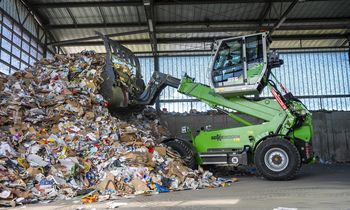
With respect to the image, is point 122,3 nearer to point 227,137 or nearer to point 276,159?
point 227,137

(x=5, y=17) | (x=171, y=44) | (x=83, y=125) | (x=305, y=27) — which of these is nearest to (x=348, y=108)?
(x=305, y=27)

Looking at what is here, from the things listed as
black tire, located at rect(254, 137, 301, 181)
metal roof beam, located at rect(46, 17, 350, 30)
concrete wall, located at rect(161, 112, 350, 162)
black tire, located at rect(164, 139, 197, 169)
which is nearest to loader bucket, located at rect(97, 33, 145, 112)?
black tire, located at rect(164, 139, 197, 169)

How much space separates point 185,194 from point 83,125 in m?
3.33

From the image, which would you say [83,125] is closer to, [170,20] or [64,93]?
[64,93]

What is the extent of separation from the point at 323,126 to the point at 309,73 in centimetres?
462

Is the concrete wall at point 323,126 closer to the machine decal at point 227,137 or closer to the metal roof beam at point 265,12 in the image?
the metal roof beam at point 265,12

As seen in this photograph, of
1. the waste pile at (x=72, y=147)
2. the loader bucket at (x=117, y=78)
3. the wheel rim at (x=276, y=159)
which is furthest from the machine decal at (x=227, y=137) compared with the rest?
the loader bucket at (x=117, y=78)

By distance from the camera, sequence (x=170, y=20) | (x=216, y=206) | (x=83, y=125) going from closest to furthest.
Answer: (x=216, y=206) < (x=83, y=125) < (x=170, y=20)

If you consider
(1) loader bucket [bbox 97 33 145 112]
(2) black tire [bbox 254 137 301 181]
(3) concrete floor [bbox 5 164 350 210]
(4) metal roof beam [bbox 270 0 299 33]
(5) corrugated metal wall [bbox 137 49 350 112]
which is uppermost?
(4) metal roof beam [bbox 270 0 299 33]

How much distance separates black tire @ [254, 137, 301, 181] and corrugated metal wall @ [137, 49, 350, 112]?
10409 mm

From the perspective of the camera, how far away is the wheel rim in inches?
310

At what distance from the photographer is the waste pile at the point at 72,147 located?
20.1 feet

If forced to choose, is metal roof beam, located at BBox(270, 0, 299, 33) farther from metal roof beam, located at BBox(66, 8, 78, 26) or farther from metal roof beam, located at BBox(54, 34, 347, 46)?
metal roof beam, located at BBox(66, 8, 78, 26)

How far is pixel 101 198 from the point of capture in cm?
564
